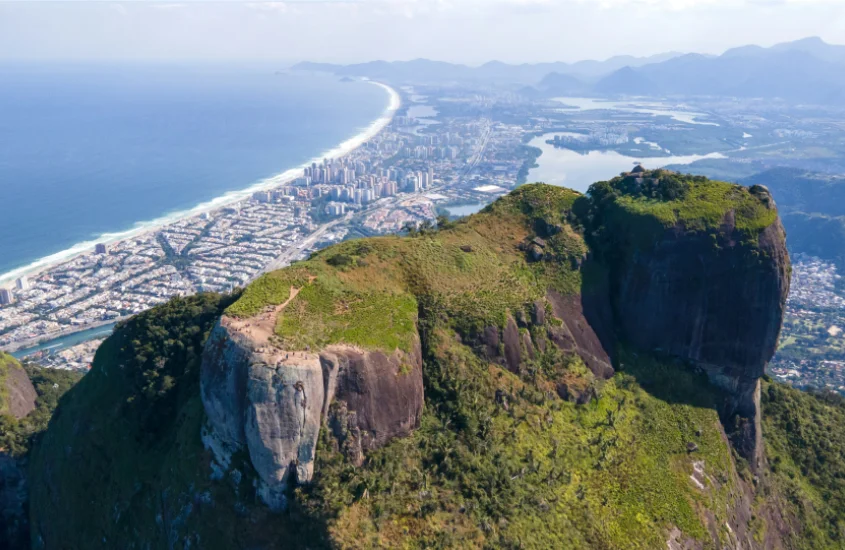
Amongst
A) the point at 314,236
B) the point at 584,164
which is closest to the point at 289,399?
the point at 314,236

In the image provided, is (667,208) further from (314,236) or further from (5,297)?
(5,297)

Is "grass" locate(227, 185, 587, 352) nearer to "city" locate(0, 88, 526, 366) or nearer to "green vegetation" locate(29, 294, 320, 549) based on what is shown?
"green vegetation" locate(29, 294, 320, 549)

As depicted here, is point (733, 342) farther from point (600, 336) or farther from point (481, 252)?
point (481, 252)

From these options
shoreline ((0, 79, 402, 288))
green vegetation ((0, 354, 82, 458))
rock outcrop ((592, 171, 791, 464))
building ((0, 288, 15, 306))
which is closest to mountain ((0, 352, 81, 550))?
green vegetation ((0, 354, 82, 458))

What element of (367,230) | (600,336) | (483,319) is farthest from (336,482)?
(367,230)

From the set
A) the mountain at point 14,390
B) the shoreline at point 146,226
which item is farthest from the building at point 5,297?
the mountain at point 14,390

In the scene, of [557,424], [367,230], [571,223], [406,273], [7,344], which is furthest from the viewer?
[367,230]
